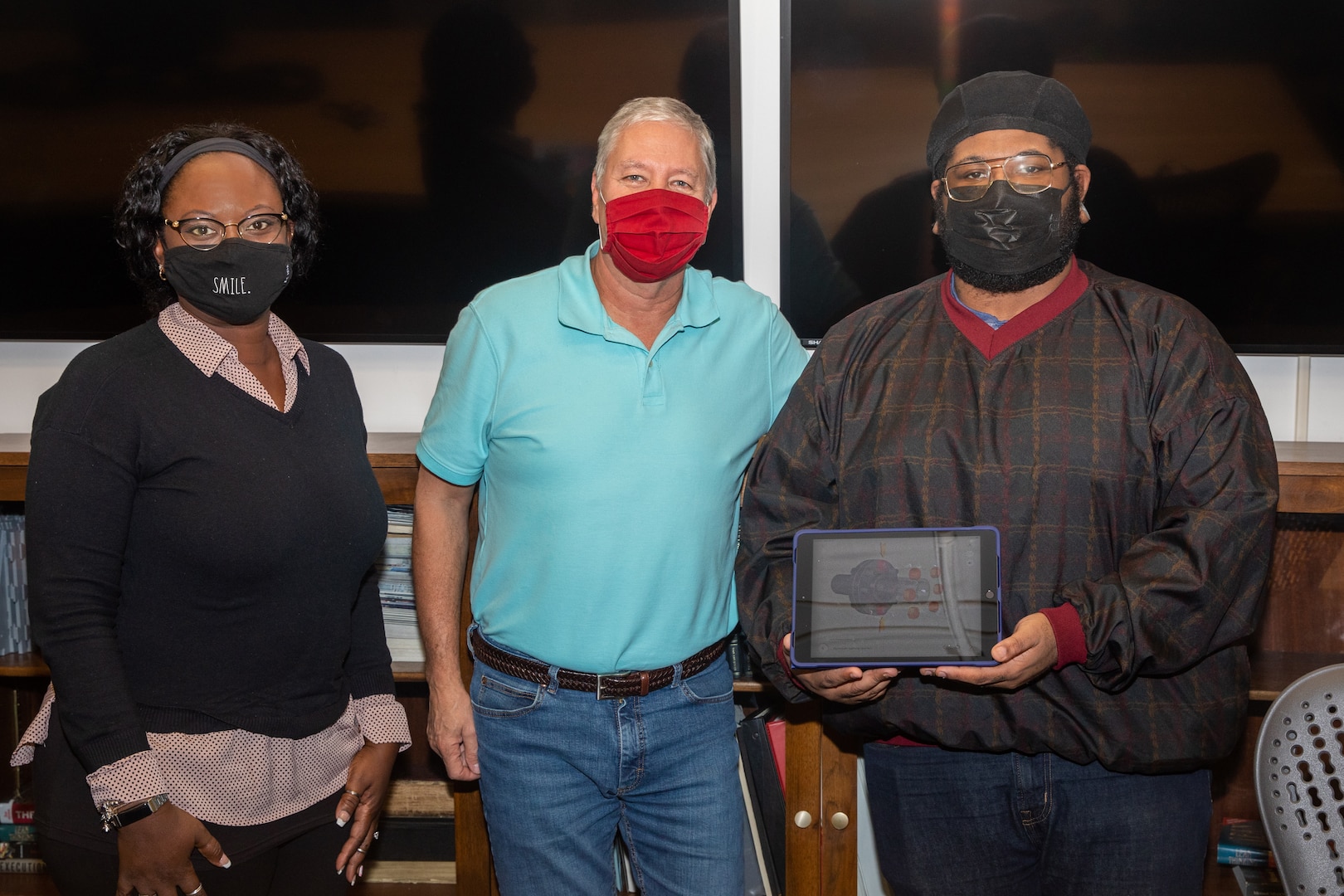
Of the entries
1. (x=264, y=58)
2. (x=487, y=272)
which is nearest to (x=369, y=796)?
(x=487, y=272)


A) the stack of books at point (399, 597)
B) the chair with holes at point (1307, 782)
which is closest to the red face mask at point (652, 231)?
the stack of books at point (399, 597)

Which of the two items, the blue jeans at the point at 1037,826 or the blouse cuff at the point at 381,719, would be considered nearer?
the blue jeans at the point at 1037,826

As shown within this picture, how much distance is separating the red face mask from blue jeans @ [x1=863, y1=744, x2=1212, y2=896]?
0.76 meters

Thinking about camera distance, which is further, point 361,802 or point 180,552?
point 361,802

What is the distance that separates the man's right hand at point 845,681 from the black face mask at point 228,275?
0.85 meters

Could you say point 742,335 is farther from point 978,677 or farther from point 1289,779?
point 1289,779

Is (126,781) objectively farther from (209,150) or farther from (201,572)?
(209,150)

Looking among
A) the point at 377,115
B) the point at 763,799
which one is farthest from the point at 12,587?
the point at 763,799

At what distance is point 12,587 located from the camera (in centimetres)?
219

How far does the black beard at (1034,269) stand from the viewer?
143cm

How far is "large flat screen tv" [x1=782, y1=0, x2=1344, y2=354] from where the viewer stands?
205cm

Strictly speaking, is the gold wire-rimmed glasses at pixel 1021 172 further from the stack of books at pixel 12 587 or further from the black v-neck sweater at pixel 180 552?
the stack of books at pixel 12 587

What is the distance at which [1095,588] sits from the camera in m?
1.31

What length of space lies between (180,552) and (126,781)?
10.9 inches
